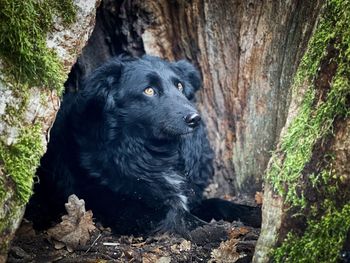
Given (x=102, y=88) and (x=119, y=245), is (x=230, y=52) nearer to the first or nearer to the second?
(x=102, y=88)

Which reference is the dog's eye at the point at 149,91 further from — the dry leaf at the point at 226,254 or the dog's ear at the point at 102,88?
the dry leaf at the point at 226,254

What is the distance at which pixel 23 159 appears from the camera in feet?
Result: 9.48

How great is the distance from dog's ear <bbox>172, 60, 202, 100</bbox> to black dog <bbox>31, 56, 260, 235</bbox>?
0.19 metres

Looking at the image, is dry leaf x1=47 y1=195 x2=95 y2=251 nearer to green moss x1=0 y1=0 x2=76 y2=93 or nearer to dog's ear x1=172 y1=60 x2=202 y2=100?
green moss x1=0 y1=0 x2=76 y2=93

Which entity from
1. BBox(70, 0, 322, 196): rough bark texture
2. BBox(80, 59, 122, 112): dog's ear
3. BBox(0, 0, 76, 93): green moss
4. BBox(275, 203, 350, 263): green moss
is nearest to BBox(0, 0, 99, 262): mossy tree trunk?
BBox(0, 0, 76, 93): green moss

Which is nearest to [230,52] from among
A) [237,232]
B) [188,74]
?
[188,74]

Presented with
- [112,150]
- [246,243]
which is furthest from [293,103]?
[112,150]

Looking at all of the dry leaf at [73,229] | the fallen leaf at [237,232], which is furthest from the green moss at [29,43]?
the fallen leaf at [237,232]

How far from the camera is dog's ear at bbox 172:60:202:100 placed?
5.07 m

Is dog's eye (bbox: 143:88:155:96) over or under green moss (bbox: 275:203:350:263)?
over

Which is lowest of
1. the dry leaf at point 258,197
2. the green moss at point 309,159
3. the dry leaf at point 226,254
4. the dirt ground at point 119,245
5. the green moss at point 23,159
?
the dirt ground at point 119,245

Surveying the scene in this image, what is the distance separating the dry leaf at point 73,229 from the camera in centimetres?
360

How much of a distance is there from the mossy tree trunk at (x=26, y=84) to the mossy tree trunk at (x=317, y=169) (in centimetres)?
145

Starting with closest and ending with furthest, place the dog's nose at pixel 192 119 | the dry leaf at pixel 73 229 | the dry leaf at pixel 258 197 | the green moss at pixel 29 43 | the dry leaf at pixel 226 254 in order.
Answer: the green moss at pixel 29 43, the dry leaf at pixel 226 254, the dry leaf at pixel 73 229, the dog's nose at pixel 192 119, the dry leaf at pixel 258 197
